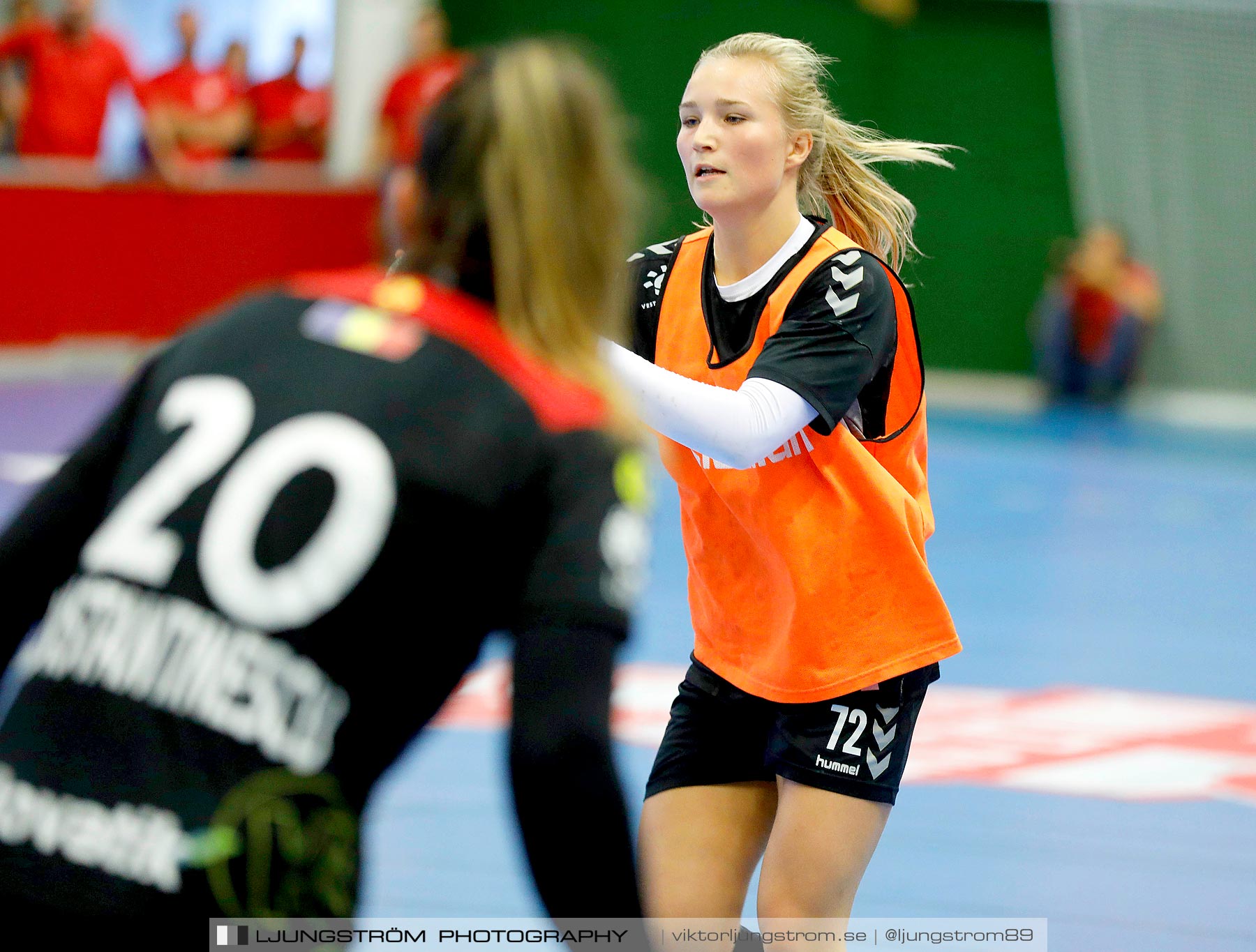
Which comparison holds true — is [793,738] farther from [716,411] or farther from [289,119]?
[289,119]

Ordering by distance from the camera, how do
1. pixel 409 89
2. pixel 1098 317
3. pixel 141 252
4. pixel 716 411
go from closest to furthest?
pixel 716 411
pixel 141 252
pixel 1098 317
pixel 409 89

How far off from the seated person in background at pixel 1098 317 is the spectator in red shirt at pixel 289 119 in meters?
6.35

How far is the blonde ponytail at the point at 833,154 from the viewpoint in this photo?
8.97 feet

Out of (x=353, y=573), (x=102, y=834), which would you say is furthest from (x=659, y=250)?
(x=102, y=834)

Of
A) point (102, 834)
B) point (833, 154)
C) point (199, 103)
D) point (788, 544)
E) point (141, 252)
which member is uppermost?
point (833, 154)

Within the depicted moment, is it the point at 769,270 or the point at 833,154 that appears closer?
the point at 769,270

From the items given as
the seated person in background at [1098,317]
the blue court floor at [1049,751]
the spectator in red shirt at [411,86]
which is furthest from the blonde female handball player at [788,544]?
the seated person in background at [1098,317]

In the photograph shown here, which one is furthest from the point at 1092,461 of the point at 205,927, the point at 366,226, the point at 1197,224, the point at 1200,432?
the point at 205,927

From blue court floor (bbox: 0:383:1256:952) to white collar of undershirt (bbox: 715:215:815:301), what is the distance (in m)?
0.84

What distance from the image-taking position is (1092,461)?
11.4m

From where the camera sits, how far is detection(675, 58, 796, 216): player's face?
268 cm

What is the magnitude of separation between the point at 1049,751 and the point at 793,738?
9.38 ft

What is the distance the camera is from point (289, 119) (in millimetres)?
14812

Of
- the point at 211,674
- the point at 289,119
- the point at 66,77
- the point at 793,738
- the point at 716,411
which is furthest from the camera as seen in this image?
the point at 289,119
